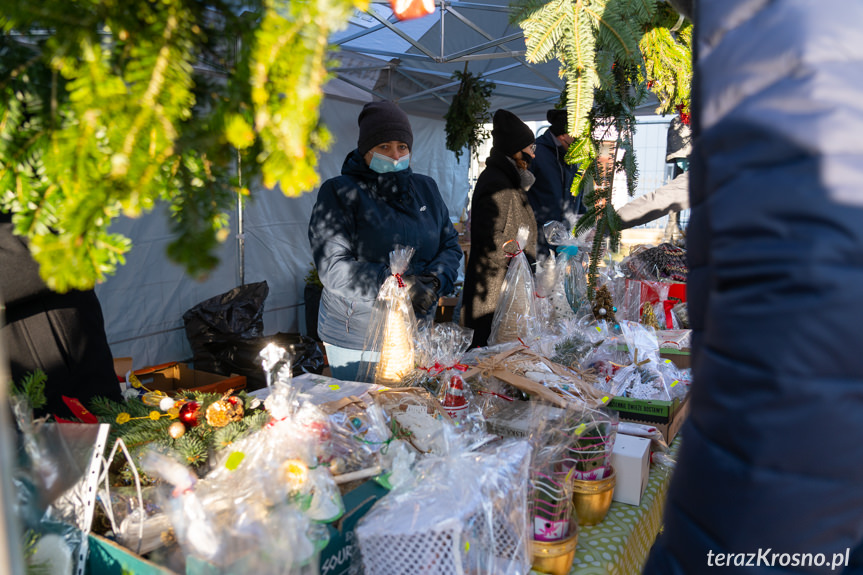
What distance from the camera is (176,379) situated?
3.76 metres

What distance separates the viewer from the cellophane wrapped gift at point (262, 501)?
798 millimetres

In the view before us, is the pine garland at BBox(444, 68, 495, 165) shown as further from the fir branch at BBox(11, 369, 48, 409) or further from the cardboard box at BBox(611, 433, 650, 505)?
the fir branch at BBox(11, 369, 48, 409)

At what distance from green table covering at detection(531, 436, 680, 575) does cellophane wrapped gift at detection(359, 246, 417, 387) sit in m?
0.83

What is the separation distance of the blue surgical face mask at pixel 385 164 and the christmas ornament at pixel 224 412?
61.7 inches

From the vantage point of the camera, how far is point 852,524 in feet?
2.13

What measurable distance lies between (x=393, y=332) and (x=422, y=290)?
→ 537mm

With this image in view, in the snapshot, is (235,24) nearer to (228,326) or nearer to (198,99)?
(198,99)

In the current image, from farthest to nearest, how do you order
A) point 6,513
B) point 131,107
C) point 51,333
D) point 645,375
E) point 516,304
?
point 516,304
point 645,375
point 51,333
point 131,107
point 6,513

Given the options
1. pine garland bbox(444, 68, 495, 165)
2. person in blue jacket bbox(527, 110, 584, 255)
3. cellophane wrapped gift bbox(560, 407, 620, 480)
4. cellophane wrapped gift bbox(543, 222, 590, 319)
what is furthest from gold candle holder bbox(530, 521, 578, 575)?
pine garland bbox(444, 68, 495, 165)

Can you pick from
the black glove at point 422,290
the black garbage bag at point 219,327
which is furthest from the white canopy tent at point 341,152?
the black glove at point 422,290

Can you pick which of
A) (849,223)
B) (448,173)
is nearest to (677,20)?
(849,223)

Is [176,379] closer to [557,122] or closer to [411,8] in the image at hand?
[411,8]

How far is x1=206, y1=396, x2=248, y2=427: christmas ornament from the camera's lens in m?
1.32
